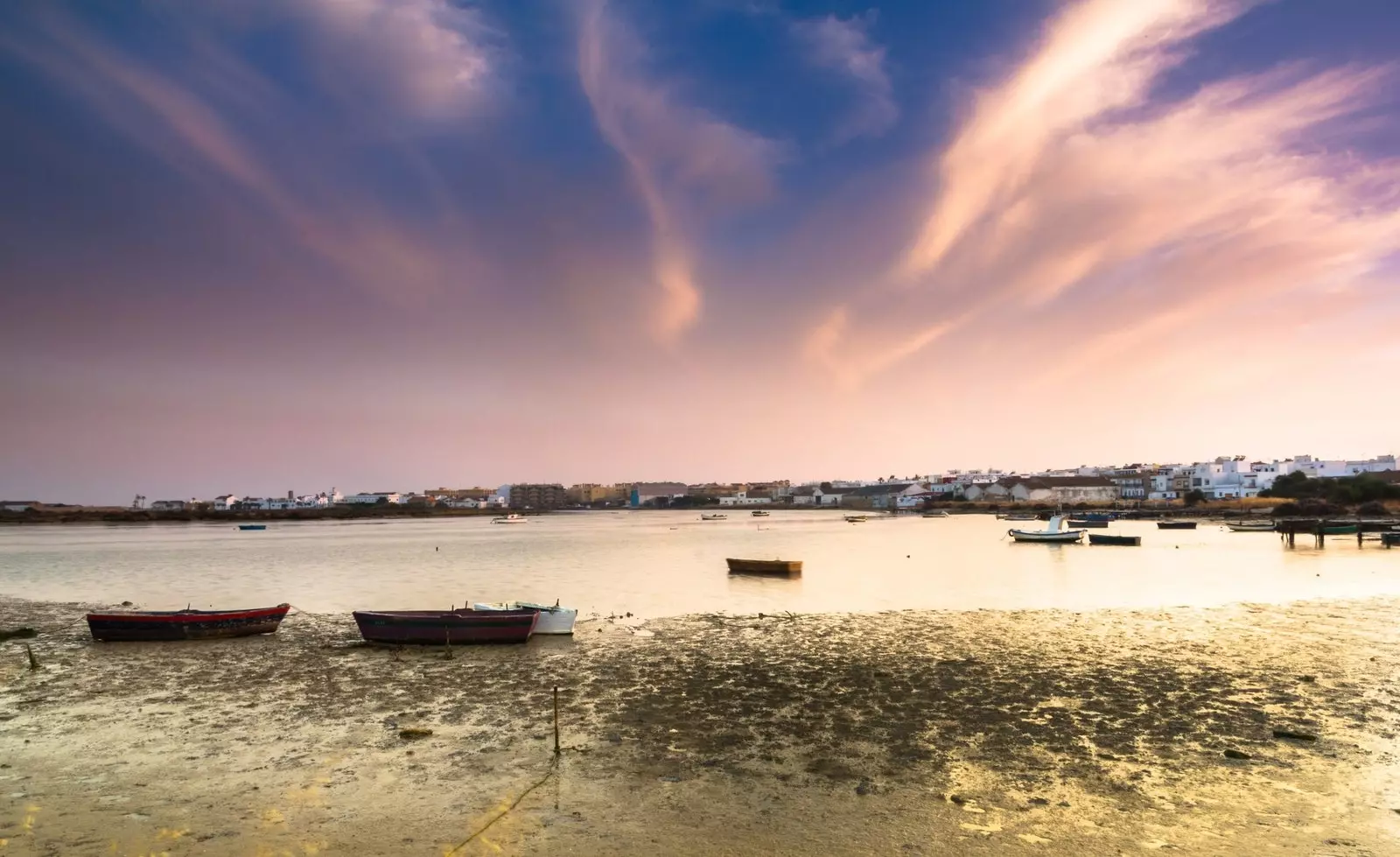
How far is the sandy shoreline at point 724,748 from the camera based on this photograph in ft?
30.4

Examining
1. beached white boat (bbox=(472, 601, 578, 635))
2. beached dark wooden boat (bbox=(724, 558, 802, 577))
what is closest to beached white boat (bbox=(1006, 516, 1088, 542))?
beached dark wooden boat (bbox=(724, 558, 802, 577))

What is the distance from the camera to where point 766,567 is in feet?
141

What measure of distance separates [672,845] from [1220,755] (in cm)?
866

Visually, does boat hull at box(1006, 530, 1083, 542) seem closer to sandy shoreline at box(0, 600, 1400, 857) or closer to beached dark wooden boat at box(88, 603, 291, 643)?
sandy shoreline at box(0, 600, 1400, 857)

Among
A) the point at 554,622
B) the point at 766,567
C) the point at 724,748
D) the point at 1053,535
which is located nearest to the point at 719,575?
the point at 766,567

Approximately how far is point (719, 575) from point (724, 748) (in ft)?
104

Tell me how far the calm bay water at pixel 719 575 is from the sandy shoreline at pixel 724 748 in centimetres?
1027

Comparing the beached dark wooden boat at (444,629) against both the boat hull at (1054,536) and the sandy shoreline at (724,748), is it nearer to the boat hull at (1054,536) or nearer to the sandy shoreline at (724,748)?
the sandy shoreline at (724,748)

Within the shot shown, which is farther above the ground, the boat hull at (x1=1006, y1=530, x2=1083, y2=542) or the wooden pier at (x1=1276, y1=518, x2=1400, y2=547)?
the wooden pier at (x1=1276, y1=518, x2=1400, y2=547)

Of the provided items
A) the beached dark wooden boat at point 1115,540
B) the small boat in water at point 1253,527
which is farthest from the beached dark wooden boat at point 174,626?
the small boat in water at point 1253,527

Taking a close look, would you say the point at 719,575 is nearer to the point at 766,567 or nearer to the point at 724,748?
the point at 766,567

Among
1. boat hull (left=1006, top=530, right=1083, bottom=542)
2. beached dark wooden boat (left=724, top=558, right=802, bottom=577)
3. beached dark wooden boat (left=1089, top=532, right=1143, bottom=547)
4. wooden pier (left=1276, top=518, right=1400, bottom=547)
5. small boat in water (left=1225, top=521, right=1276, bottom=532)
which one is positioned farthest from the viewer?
small boat in water (left=1225, top=521, right=1276, bottom=532)

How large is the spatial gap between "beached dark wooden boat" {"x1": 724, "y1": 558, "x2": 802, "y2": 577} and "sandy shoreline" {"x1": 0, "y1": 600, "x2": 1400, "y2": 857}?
64.8ft

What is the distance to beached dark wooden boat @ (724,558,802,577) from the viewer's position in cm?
4234
